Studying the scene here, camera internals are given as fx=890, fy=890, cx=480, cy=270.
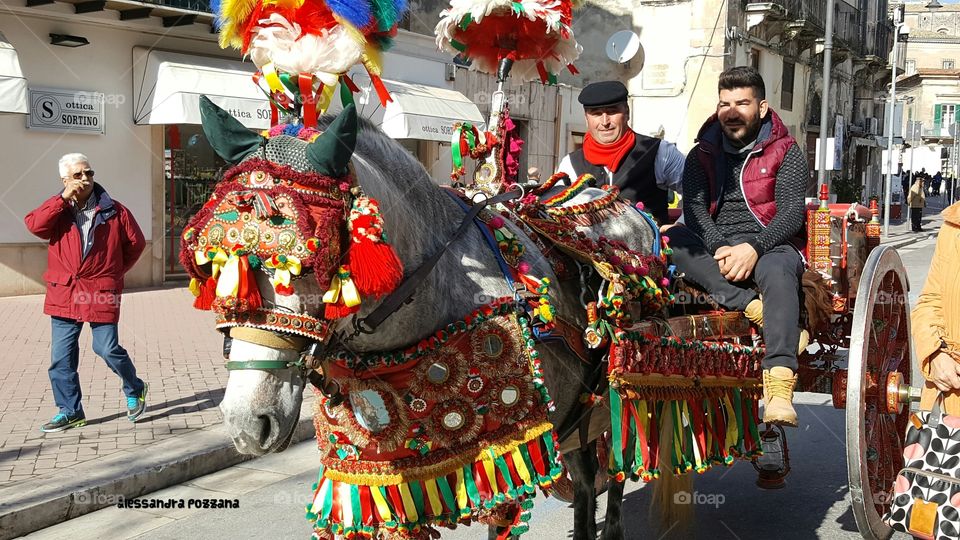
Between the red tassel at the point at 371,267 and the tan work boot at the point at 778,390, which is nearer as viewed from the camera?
the red tassel at the point at 371,267

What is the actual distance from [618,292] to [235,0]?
5.97 ft

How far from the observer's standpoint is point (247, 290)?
2.31m

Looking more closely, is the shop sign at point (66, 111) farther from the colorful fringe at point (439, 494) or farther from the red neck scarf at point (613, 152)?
the colorful fringe at point (439, 494)

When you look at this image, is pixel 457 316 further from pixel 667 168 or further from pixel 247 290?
pixel 667 168

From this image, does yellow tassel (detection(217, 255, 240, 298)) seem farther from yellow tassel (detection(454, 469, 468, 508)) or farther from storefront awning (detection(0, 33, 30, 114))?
storefront awning (detection(0, 33, 30, 114))

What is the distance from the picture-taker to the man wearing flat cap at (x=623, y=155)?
4.94 metres

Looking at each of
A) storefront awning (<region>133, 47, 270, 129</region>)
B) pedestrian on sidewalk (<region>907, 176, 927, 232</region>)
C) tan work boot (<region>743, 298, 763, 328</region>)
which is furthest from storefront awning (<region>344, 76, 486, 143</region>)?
pedestrian on sidewalk (<region>907, 176, 927, 232</region>)

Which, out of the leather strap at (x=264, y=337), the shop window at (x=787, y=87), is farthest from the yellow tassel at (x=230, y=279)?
the shop window at (x=787, y=87)

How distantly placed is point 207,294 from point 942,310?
293 centimetres

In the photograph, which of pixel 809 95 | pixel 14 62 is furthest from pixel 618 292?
pixel 809 95

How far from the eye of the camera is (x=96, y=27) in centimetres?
1348

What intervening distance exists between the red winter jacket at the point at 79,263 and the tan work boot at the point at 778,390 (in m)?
4.96

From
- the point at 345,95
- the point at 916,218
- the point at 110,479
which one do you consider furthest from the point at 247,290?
the point at 916,218

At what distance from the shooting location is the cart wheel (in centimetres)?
354
